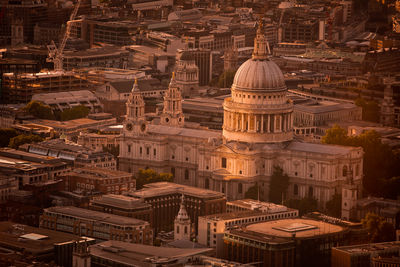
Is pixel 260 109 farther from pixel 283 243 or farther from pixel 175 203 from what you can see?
pixel 283 243

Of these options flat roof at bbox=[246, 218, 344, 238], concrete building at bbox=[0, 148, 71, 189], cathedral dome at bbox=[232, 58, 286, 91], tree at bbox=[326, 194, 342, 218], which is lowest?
tree at bbox=[326, 194, 342, 218]

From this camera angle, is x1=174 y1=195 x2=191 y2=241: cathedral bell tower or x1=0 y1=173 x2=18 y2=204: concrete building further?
x1=0 y1=173 x2=18 y2=204: concrete building

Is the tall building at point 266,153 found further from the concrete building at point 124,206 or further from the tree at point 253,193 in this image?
the concrete building at point 124,206

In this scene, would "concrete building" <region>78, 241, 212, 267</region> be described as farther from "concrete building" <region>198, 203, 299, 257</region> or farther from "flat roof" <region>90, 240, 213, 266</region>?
"concrete building" <region>198, 203, 299, 257</region>

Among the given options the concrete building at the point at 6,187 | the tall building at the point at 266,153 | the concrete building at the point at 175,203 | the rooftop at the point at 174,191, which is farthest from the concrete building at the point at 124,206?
the tall building at the point at 266,153

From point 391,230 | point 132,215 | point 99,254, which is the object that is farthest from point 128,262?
point 391,230

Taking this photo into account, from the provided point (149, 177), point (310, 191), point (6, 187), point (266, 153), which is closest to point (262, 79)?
point (266, 153)

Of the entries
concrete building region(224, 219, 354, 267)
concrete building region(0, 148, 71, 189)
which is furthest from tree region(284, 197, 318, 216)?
concrete building region(0, 148, 71, 189)
